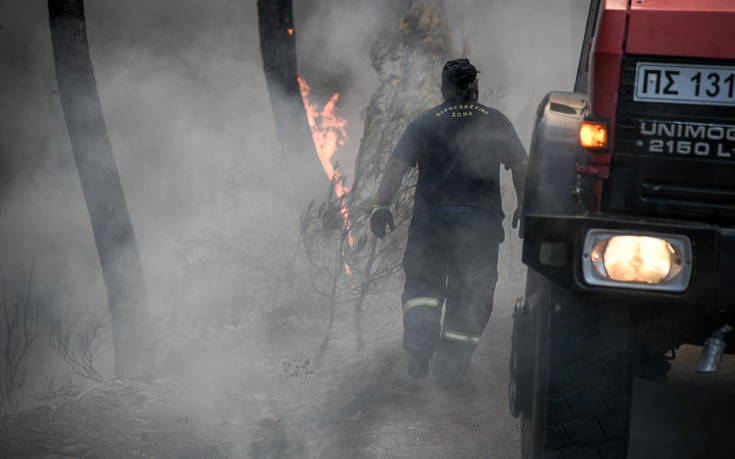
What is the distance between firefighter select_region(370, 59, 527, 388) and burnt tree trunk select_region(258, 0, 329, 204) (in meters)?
4.25

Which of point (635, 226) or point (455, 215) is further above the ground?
point (635, 226)

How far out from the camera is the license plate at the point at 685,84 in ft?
6.75

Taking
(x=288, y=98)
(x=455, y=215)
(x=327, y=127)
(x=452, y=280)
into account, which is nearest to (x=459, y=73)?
(x=455, y=215)

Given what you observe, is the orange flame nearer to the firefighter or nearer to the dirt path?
the dirt path

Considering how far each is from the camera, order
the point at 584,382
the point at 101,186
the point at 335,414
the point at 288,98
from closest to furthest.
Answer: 1. the point at 584,382
2. the point at 335,414
3. the point at 101,186
4. the point at 288,98

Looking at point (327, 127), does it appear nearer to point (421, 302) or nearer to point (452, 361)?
point (421, 302)

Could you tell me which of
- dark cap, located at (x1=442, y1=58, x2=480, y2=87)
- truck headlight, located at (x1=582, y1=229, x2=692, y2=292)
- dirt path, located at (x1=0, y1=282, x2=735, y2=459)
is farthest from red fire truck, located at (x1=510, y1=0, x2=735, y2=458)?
dark cap, located at (x1=442, y1=58, x2=480, y2=87)

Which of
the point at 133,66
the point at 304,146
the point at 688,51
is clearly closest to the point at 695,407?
the point at 688,51

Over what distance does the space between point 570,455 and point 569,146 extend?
1223 mm

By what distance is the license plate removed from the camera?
→ 2059 millimetres

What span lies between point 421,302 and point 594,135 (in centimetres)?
175

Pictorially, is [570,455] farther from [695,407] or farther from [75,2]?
[75,2]

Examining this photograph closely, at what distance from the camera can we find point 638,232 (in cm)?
194

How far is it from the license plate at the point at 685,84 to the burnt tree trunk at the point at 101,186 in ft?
21.6
